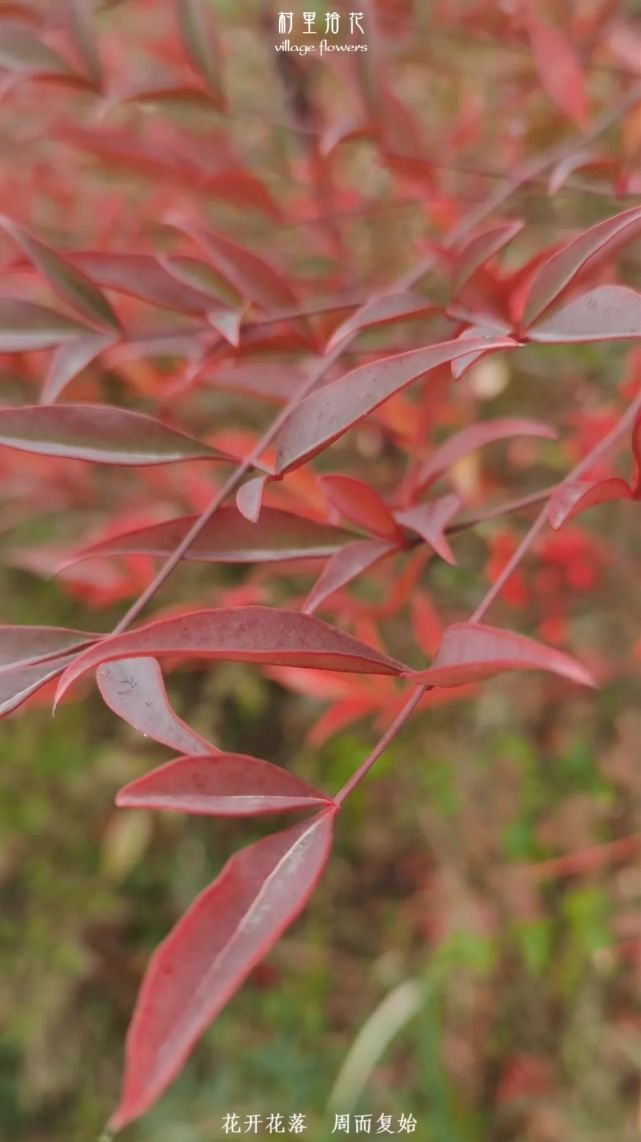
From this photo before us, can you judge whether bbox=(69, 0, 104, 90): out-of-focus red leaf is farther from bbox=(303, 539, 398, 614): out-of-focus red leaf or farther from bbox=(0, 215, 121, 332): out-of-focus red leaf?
bbox=(303, 539, 398, 614): out-of-focus red leaf

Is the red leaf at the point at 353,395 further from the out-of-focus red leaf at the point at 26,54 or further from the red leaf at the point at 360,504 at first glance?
the out-of-focus red leaf at the point at 26,54

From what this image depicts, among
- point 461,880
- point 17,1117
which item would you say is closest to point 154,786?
point 461,880

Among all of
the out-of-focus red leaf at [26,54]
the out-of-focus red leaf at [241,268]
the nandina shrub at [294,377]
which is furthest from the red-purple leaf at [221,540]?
the out-of-focus red leaf at [26,54]

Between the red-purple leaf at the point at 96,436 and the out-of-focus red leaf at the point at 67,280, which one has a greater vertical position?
the out-of-focus red leaf at the point at 67,280

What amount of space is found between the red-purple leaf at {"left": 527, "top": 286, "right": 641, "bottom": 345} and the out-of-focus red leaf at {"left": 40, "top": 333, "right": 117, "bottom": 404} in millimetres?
156

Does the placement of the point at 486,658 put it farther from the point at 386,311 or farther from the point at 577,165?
the point at 577,165

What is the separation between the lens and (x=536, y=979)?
862 mm

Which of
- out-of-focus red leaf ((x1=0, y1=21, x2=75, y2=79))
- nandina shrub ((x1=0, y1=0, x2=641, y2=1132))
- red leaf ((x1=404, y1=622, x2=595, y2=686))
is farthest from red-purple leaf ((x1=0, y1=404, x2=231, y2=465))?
Answer: out-of-focus red leaf ((x1=0, y1=21, x2=75, y2=79))

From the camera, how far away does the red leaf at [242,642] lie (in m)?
0.20

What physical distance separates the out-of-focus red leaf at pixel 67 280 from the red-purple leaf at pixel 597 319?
6.2 inches

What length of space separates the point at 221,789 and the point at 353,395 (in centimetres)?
10

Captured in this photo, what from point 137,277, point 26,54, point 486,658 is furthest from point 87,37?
point 486,658

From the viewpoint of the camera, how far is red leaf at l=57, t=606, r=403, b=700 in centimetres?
20

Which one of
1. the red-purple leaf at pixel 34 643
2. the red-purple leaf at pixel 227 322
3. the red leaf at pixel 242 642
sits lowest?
the red-purple leaf at pixel 34 643
